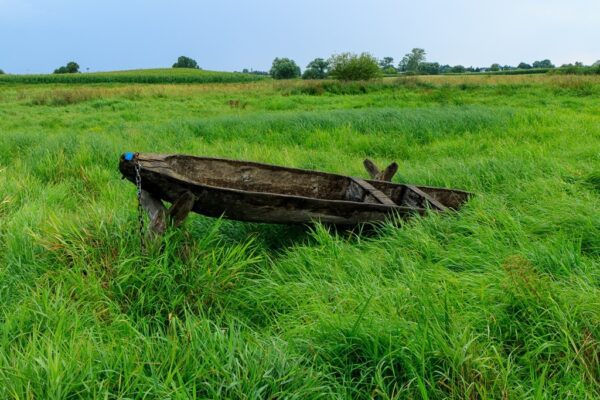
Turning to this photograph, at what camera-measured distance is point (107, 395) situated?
1903mm

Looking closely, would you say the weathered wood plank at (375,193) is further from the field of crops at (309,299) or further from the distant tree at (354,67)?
the distant tree at (354,67)

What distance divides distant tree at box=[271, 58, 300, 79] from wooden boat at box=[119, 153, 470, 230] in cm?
7682

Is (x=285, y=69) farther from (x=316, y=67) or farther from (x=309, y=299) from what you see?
(x=309, y=299)

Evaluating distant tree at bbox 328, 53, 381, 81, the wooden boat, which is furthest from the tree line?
the wooden boat

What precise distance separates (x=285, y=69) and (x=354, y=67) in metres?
38.3

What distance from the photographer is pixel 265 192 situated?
405 centimetres

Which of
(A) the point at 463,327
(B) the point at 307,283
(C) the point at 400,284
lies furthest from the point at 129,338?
(A) the point at 463,327

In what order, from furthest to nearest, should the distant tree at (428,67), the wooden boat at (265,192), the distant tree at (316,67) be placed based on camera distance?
the distant tree at (428,67), the distant tree at (316,67), the wooden boat at (265,192)

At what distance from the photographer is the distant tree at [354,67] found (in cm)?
4366

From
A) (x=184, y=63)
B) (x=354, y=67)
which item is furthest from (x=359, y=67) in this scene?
(x=184, y=63)

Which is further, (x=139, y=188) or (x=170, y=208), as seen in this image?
(x=170, y=208)

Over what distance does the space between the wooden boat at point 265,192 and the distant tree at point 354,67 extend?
1577 inches

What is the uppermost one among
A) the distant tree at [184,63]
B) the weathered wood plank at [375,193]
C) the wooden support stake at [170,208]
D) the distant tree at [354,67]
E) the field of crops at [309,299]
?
the distant tree at [184,63]

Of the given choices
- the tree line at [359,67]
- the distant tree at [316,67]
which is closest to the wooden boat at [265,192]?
the tree line at [359,67]
